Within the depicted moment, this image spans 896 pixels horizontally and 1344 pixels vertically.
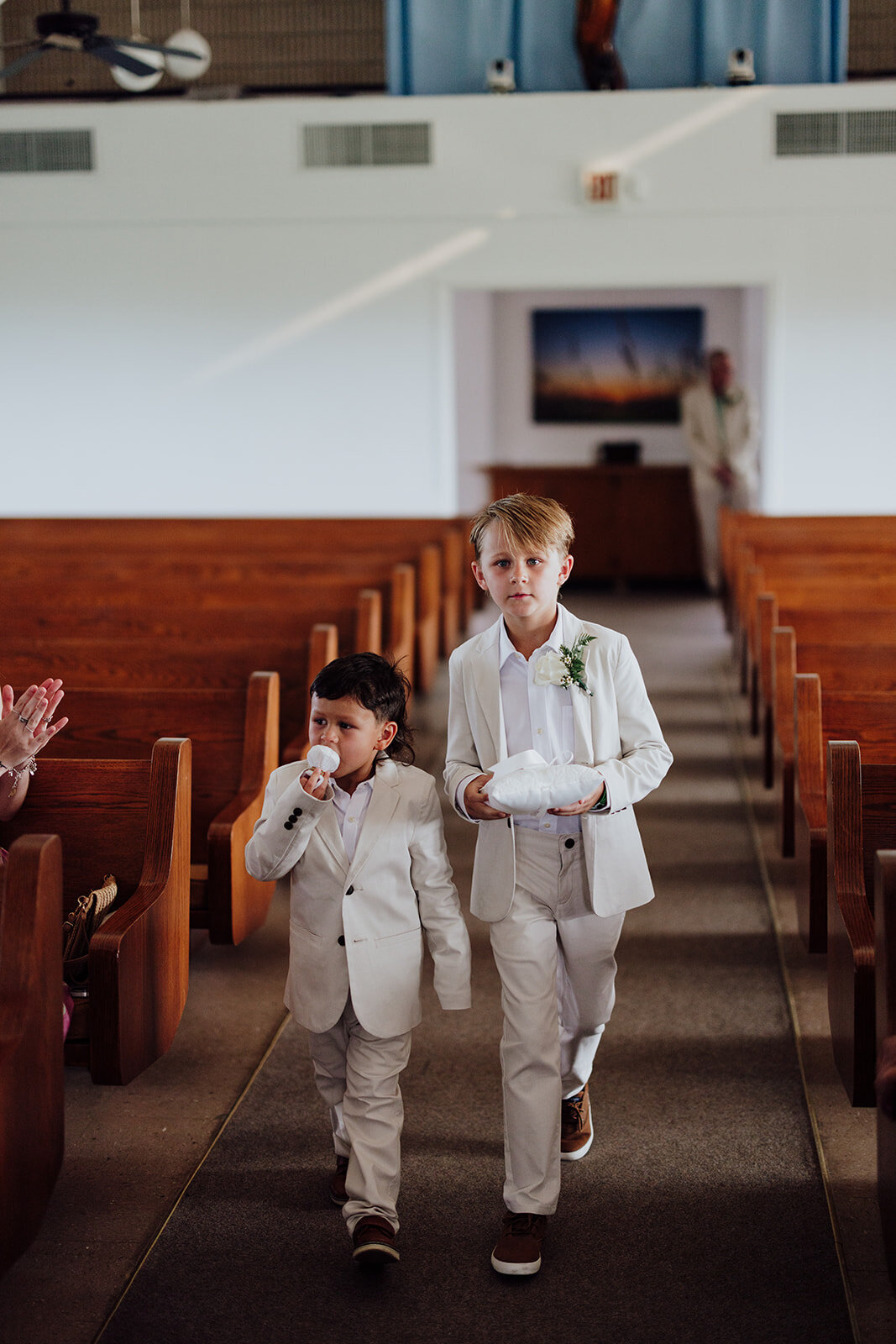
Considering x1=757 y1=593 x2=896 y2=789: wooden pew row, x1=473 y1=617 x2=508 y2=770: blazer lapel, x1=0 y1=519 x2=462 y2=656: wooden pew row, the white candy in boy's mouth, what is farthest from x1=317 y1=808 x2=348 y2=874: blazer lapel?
x1=0 y1=519 x2=462 y2=656: wooden pew row

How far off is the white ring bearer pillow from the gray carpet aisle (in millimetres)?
755

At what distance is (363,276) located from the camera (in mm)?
7977

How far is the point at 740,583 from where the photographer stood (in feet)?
18.1

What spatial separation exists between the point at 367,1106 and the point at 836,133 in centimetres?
716

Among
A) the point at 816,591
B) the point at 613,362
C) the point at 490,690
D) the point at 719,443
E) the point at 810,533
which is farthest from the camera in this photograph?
the point at 613,362

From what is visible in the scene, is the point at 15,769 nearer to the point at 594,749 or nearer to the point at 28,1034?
the point at 28,1034

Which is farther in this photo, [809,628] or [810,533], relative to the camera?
[810,533]

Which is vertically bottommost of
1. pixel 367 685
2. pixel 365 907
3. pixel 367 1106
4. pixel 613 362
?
pixel 367 1106

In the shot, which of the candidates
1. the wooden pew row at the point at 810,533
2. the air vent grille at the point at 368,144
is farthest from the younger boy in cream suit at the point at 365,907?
the air vent grille at the point at 368,144

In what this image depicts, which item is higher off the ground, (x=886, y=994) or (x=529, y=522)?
(x=529, y=522)

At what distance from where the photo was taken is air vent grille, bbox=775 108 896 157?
7504mm

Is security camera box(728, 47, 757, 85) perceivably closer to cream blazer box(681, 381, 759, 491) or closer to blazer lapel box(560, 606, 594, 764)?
cream blazer box(681, 381, 759, 491)

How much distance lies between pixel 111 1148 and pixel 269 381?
6.42 meters

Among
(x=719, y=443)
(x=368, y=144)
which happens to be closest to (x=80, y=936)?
(x=368, y=144)
